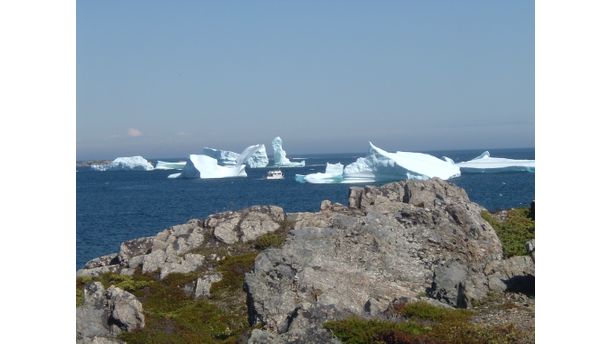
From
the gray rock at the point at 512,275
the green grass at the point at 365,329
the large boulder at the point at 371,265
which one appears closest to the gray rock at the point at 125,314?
the large boulder at the point at 371,265

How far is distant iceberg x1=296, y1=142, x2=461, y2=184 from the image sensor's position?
67.9 m

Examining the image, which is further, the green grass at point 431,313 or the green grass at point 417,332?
the green grass at point 431,313

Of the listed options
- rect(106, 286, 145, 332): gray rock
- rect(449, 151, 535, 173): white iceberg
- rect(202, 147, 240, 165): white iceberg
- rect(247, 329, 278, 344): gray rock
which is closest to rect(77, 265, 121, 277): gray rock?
rect(106, 286, 145, 332): gray rock

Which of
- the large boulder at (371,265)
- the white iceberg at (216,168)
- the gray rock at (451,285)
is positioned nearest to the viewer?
the large boulder at (371,265)

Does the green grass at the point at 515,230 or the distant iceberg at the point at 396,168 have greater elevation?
the distant iceberg at the point at 396,168

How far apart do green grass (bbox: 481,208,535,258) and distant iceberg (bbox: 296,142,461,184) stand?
3934cm

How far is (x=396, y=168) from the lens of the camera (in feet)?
229

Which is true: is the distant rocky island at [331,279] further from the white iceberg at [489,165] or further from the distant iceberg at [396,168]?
the white iceberg at [489,165]

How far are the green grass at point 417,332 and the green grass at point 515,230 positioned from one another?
8.31m

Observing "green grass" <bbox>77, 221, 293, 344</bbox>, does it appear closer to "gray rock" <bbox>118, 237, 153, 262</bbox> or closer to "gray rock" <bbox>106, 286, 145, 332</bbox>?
"gray rock" <bbox>106, 286, 145, 332</bbox>

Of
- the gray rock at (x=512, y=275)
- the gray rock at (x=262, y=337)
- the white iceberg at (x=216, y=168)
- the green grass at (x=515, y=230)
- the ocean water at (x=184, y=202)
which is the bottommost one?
the ocean water at (x=184, y=202)

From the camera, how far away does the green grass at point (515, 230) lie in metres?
20.7
